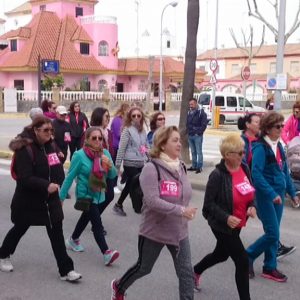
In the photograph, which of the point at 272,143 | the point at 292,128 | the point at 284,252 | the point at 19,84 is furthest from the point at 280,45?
the point at 19,84

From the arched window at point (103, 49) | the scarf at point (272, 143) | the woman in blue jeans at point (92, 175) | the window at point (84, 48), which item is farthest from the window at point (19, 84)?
the scarf at point (272, 143)

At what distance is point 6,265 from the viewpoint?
5.56 metres

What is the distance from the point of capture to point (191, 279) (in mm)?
4266

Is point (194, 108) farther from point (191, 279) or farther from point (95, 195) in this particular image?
point (191, 279)

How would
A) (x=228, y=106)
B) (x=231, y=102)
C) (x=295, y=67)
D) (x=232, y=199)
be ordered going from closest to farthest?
(x=232, y=199) → (x=228, y=106) → (x=231, y=102) → (x=295, y=67)

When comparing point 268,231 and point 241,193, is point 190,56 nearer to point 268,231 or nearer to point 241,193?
point 268,231

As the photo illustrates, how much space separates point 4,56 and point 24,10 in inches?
1257

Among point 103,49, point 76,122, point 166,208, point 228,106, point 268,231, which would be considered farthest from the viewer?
point 103,49

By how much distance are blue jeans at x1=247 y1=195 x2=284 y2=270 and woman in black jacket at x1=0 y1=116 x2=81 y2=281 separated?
71.7 inches

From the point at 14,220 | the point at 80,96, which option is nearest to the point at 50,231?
the point at 14,220

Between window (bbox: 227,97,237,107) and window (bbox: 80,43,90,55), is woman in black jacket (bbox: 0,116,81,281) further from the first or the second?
window (bbox: 80,43,90,55)

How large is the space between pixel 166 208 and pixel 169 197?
0.11 meters

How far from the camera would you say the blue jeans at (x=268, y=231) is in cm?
513

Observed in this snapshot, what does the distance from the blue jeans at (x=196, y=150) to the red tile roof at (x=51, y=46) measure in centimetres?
3477
